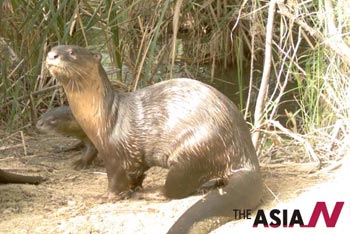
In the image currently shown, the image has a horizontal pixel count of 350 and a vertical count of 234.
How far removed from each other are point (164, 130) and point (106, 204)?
382 mm

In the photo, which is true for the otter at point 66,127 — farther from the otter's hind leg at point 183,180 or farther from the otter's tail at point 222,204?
the otter's tail at point 222,204

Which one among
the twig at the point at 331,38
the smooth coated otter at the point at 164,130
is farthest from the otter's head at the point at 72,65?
the twig at the point at 331,38

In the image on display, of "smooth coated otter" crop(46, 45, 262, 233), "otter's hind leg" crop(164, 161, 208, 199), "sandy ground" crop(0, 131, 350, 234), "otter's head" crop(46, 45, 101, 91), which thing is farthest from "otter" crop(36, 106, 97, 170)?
"otter's hind leg" crop(164, 161, 208, 199)

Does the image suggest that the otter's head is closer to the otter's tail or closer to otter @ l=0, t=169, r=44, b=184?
otter @ l=0, t=169, r=44, b=184

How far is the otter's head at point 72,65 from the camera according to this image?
3.09 meters

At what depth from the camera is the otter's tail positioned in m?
2.67

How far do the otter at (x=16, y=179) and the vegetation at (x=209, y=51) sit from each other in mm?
847

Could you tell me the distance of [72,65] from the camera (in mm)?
3121

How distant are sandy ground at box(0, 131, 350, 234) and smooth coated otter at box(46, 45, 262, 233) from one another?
11cm

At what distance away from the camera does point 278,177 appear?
3.43 meters

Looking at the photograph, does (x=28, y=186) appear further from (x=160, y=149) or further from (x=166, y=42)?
(x=166, y=42)

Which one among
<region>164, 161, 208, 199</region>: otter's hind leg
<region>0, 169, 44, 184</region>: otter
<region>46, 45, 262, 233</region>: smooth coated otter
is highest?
<region>46, 45, 262, 233</region>: smooth coated otter

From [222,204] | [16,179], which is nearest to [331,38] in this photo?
[222,204]

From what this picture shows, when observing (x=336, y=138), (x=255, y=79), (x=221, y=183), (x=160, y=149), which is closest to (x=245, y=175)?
(x=221, y=183)
